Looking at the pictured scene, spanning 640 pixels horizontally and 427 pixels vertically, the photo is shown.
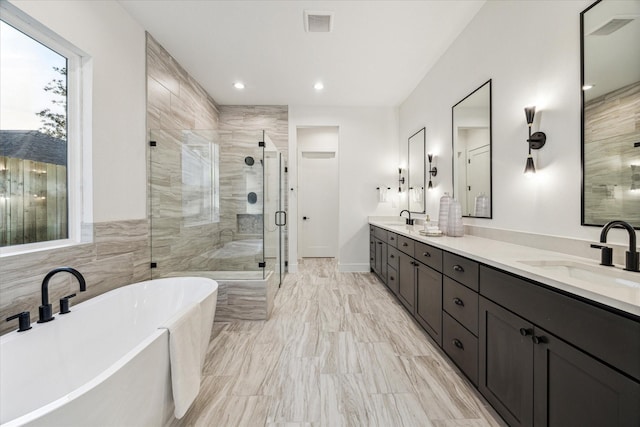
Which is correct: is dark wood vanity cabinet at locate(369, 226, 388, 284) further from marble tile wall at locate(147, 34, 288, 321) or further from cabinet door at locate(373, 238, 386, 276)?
marble tile wall at locate(147, 34, 288, 321)

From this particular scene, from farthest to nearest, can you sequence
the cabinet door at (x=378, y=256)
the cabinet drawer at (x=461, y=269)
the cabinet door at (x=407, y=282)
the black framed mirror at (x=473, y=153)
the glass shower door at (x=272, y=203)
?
the cabinet door at (x=378, y=256) → the glass shower door at (x=272, y=203) → the cabinet door at (x=407, y=282) → the black framed mirror at (x=473, y=153) → the cabinet drawer at (x=461, y=269)

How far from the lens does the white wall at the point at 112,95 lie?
6.17 ft

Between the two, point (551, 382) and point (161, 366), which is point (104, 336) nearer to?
point (161, 366)

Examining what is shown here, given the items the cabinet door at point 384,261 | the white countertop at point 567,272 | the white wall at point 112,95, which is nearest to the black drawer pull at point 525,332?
the white countertop at point 567,272

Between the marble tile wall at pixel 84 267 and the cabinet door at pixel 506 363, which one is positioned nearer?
the cabinet door at pixel 506 363

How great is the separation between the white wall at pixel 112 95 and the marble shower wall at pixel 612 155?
10.6 feet

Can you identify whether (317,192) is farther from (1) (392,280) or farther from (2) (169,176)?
(2) (169,176)

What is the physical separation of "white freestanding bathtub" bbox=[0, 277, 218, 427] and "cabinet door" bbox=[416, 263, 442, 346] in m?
1.69

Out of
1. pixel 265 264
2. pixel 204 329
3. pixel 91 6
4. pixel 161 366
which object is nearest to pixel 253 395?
pixel 204 329

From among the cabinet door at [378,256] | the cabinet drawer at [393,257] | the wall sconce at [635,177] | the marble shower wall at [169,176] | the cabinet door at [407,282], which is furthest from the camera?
the cabinet door at [378,256]

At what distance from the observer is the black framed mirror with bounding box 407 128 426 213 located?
3.78 metres

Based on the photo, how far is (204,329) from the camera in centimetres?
171

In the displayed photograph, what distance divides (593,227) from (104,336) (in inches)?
116

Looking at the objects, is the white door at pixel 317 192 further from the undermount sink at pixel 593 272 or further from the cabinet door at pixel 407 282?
the undermount sink at pixel 593 272
